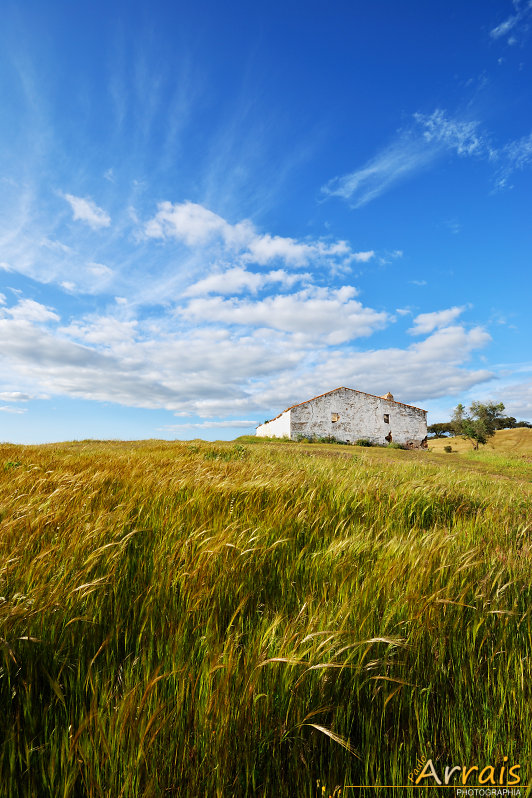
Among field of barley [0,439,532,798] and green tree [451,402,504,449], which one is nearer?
field of barley [0,439,532,798]

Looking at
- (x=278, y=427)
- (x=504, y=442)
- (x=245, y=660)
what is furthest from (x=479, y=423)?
(x=245, y=660)

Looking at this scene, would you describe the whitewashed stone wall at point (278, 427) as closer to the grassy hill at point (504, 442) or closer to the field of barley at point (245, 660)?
the grassy hill at point (504, 442)

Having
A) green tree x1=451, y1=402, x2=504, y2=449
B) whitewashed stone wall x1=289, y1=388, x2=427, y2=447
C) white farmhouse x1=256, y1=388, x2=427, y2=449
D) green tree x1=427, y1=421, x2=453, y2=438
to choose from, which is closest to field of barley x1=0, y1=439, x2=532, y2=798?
white farmhouse x1=256, y1=388, x2=427, y2=449

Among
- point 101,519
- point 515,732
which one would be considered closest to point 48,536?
point 101,519

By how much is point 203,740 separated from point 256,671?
0.77 ft

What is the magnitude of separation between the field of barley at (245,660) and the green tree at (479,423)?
2508 inches

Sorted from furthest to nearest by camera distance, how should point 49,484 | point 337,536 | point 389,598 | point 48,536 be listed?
point 49,484 < point 337,536 < point 48,536 < point 389,598

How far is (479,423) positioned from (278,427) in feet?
110

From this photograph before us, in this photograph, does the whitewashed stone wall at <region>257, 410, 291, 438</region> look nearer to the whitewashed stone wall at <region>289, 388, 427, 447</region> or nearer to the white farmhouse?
the white farmhouse

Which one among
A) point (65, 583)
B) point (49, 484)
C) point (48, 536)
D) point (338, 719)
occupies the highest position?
point (49, 484)

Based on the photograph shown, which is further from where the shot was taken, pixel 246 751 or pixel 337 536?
pixel 337 536

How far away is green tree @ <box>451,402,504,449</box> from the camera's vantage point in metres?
58.2

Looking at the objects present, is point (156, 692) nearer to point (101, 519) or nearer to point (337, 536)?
point (101, 519)

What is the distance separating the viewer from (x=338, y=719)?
1288 millimetres
